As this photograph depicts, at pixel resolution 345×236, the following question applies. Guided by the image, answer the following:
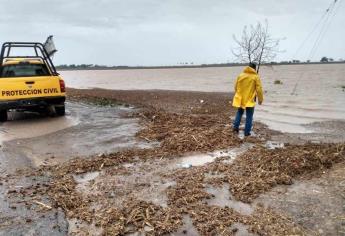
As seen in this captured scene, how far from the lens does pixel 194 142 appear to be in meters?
8.89

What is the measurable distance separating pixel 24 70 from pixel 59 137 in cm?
375

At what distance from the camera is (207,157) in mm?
8039

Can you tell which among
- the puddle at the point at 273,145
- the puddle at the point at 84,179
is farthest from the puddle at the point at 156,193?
the puddle at the point at 273,145

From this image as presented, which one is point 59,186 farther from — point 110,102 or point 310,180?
point 110,102

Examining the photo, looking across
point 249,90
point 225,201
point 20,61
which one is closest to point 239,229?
point 225,201

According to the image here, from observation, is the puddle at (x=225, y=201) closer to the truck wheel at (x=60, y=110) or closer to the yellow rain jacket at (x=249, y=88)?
the yellow rain jacket at (x=249, y=88)

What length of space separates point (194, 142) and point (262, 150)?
1.51 metres

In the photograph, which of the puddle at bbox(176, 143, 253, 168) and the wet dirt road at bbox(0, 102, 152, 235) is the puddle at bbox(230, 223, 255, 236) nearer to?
the wet dirt road at bbox(0, 102, 152, 235)

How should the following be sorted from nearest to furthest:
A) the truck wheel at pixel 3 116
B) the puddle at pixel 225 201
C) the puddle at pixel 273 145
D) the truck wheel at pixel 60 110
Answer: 1. the puddle at pixel 225 201
2. the puddle at pixel 273 145
3. the truck wheel at pixel 3 116
4. the truck wheel at pixel 60 110

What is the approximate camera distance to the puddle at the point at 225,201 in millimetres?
5432

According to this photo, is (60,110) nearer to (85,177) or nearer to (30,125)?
(30,125)

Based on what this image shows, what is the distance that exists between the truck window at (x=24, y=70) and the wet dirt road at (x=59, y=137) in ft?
5.02

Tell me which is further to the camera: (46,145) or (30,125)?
(30,125)

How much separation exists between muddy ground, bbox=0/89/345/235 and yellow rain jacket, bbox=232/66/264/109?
859 mm
